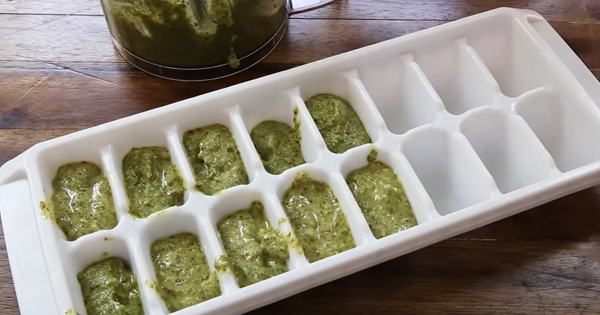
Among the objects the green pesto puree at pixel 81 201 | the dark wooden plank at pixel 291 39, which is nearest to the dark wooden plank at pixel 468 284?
the green pesto puree at pixel 81 201

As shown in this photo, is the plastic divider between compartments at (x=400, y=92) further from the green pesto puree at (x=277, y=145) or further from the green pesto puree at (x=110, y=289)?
the green pesto puree at (x=110, y=289)

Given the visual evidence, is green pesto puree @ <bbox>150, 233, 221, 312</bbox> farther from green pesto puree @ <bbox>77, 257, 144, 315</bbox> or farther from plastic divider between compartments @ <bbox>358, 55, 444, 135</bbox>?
plastic divider between compartments @ <bbox>358, 55, 444, 135</bbox>

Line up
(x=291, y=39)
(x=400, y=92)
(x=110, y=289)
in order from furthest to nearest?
(x=291, y=39) < (x=400, y=92) < (x=110, y=289)

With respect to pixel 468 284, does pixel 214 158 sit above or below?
above

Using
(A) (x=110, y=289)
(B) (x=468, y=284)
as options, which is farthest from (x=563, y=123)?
(A) (x=110, y=289)

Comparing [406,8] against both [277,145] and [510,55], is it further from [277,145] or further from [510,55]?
[277,145]

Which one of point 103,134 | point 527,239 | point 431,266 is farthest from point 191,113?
point 527,239

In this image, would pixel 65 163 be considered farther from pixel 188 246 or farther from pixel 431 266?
pixel 431 266
